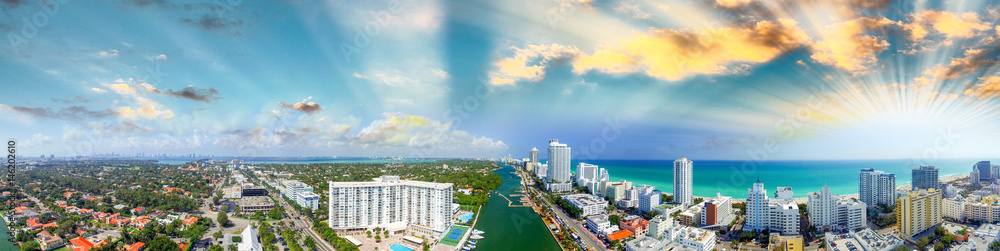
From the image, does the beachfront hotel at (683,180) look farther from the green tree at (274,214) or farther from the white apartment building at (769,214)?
the green tree at (274,214)

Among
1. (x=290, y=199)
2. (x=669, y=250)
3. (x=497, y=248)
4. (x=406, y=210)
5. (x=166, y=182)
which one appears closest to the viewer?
(x=669, y=250)

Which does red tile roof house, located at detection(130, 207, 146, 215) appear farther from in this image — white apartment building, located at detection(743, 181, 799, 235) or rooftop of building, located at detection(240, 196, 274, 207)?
white apartment building, located at detection(743, 181, 799, 235)

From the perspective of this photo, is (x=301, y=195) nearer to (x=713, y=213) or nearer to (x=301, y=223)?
(x=301, y=223)

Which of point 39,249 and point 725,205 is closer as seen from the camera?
point 39,249

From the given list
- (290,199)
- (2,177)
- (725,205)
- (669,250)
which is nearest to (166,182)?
(2,177)

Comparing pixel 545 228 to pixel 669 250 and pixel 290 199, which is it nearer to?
pixel 669 250

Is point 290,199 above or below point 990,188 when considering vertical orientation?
below

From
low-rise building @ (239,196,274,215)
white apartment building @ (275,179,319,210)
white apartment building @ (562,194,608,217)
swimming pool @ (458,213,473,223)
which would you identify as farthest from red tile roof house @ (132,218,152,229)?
white apartment building @ (562,194,608,217)

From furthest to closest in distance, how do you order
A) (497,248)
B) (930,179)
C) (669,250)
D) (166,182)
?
1. (166,182)
2. (930,179)
3. (497,248)
4. (669,250)
